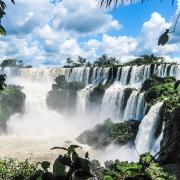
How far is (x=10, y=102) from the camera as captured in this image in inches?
1716

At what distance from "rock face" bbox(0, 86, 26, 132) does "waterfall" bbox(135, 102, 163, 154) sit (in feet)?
56.0

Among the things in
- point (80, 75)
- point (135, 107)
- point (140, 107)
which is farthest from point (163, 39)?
point (80, 75)

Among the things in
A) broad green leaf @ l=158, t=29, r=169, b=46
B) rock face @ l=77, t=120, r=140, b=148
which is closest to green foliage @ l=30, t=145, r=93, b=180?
broad green leaf @ l=158, t=29, r=169, b=46

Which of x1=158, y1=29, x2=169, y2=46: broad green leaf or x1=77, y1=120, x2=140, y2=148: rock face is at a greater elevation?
x1=158, y1=29, x2=169, y2=46: broad green leaf

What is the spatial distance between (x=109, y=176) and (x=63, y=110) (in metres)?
34.6

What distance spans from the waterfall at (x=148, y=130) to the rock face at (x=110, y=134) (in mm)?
1402

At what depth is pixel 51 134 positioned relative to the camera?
4022 centimetres

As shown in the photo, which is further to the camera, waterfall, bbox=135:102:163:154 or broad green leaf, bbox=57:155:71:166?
waterfall, bbox=135:102:163:154

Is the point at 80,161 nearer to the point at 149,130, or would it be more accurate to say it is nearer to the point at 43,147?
the point at 149,130

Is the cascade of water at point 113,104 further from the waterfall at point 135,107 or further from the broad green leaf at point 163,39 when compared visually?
the broad green leaf at point 163,39

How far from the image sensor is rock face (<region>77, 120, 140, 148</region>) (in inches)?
1180

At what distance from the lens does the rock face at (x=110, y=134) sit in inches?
1180

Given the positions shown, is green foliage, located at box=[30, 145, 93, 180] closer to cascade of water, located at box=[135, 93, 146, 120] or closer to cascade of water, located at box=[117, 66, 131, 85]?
cascade of water, located at box=[135, 93, 146, 120]

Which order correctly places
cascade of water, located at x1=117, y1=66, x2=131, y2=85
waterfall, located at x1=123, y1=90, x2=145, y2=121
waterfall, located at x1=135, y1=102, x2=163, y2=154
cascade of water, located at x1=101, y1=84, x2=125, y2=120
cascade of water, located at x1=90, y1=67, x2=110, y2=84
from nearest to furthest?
waterfall, located at x1=135, y1=102, x2=163, y2=154 < waterfall, located at x1=123, y1=90, x2=145, y2=121 < cascade of water, located at x1=101, y1=84, x2=125, y2=120 < cascade of water, located at x1=117, y1=66, x2=131, y2=85 < cascade of water, located at x1=90, y1=67, x2=110, y2=84
